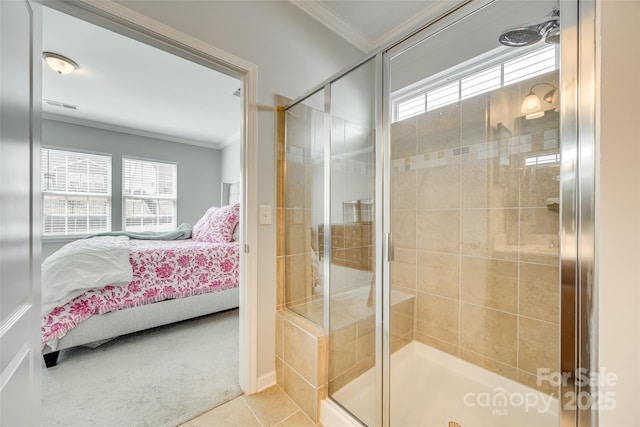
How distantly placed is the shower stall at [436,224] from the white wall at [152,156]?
13.9ft

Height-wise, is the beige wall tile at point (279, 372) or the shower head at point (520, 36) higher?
the shower head at point (520, 36)

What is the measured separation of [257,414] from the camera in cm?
142

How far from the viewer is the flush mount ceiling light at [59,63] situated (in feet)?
7.54

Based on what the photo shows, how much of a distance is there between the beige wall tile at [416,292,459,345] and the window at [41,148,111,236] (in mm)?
5027

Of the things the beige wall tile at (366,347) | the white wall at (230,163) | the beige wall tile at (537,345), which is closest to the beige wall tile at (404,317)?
the beige wall tile at (366,347)

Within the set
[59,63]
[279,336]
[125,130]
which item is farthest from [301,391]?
[125,130]

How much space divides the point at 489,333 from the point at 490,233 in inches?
25.8

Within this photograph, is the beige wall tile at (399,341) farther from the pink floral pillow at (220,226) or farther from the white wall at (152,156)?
the white wall at (152,156)

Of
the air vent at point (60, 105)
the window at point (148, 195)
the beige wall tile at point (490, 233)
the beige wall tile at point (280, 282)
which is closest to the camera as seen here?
the beige wall tile at point (490, 233)

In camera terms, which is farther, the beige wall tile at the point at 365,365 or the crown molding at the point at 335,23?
the crown molding at the point at 335,23

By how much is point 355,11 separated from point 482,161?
1476 millimetres

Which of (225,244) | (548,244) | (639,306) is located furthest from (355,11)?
(225,244)

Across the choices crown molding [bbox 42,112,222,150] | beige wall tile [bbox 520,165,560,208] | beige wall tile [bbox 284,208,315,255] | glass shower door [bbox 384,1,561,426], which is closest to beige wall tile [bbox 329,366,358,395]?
glass shower door [bbox 384,1,561,426]

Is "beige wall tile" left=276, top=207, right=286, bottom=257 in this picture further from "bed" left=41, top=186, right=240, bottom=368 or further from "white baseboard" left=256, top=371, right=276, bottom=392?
"bed" left=41, top=186, right=240, bottom=368
